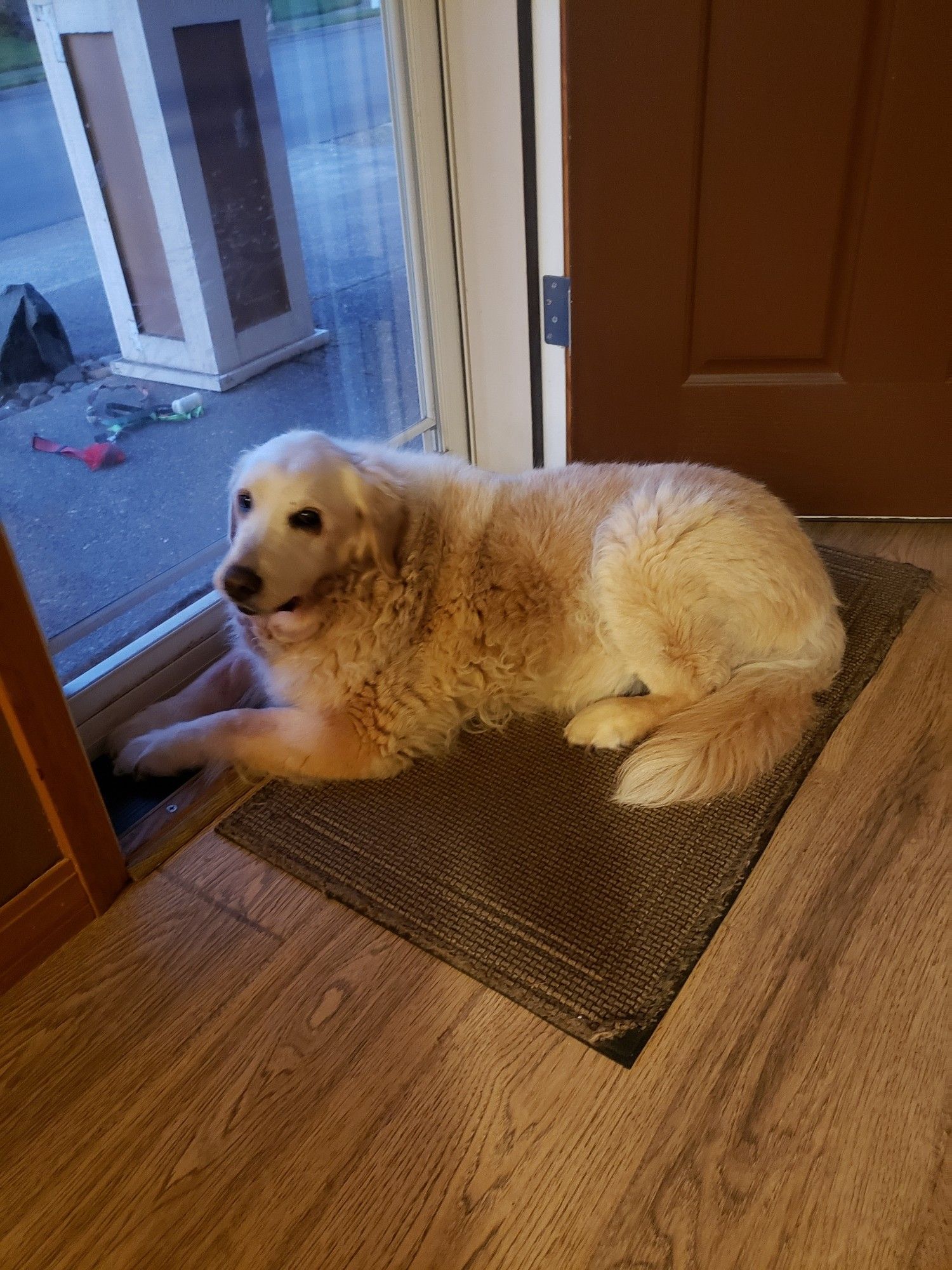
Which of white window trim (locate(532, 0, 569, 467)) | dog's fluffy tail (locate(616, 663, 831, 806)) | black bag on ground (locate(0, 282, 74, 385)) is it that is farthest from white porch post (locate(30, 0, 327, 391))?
dog's fluffy tail (locate(616, 663, 831, 806))

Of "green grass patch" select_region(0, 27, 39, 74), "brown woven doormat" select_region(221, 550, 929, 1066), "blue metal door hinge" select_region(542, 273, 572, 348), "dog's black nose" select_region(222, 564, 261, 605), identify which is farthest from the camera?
"blue metal door hinge" select_region(542, 273, 572, 348)

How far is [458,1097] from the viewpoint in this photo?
50.1 inches

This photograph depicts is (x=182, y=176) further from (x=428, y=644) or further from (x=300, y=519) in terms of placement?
(x=428, y=644)

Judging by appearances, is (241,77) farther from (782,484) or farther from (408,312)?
(782,484)

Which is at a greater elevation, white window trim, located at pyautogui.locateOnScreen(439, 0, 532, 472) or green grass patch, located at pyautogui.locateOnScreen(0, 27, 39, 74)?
green grass patch, located at pyautogui.locateOnScreen(0, 27, 39, 74)

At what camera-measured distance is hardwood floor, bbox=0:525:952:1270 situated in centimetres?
113

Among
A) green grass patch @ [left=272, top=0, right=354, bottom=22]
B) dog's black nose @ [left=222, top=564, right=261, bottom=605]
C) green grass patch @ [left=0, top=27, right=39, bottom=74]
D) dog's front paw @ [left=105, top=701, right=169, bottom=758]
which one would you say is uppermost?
green grass patch @ [left=272, top=0, right=354, bottom=22]

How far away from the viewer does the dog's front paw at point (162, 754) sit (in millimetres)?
1777

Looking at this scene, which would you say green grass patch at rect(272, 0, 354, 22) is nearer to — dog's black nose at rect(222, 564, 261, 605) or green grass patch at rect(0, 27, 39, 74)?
green grass patch at rect(0, 27, 39, 74)

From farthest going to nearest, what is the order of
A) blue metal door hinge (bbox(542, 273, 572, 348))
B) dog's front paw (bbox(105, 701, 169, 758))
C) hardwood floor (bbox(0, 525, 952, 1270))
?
blue metal door hinge (bbox(542, 273, 572, 348)), dog's front paw (bbox(105, 701, 169, 758)), hardwood floor (bbox(0, 525, 952, 1270))

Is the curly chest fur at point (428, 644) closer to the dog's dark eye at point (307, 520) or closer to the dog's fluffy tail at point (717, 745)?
the dog's dark eye at point (307, 520)

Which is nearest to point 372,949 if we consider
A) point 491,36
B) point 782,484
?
point 782,484

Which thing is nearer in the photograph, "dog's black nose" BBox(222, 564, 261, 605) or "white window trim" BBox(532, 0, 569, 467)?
"dog's black nose" BBox(222, 564, 261, 605)

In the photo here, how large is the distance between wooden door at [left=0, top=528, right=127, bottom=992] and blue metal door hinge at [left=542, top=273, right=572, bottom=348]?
162 centimetres
